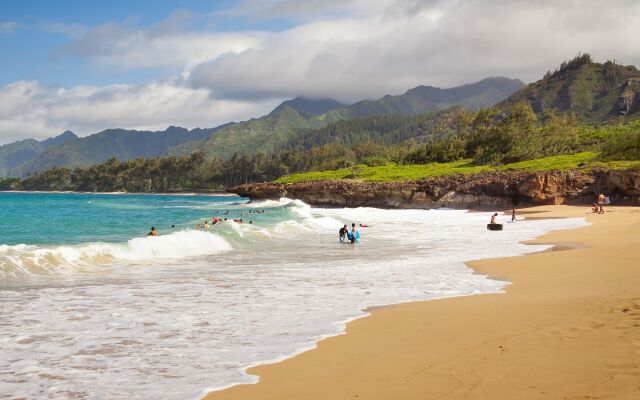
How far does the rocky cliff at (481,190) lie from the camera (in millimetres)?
48594

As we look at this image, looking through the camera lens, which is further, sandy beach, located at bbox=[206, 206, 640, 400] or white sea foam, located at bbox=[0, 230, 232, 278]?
white sea foam, located at bbox=[0, 230, 232, 278]

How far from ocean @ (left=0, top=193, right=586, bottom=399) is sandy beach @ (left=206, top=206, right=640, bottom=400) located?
80cm

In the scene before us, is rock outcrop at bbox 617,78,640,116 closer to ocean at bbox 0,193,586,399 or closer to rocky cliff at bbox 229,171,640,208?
rocky cliff at bbox 229,171,640,208

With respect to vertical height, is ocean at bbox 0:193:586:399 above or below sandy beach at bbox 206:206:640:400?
below

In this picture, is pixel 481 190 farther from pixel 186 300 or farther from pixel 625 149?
pixel 186 300

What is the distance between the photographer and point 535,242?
26.0 m

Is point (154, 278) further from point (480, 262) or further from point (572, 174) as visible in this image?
point (572, 174)

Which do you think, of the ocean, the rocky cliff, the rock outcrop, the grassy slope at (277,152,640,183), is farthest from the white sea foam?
the rock outcrop

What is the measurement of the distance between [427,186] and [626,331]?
55363 mm

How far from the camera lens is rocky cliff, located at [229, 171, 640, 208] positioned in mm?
48594

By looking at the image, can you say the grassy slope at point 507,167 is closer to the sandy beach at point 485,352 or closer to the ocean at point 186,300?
the ocean at point 186,300

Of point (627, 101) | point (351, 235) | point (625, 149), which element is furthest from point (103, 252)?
point (627, 101)

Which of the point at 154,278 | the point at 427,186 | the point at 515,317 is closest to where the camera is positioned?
the point at 515,317

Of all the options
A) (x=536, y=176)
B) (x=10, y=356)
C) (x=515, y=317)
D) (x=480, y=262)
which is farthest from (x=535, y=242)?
(x=536, y=176)
